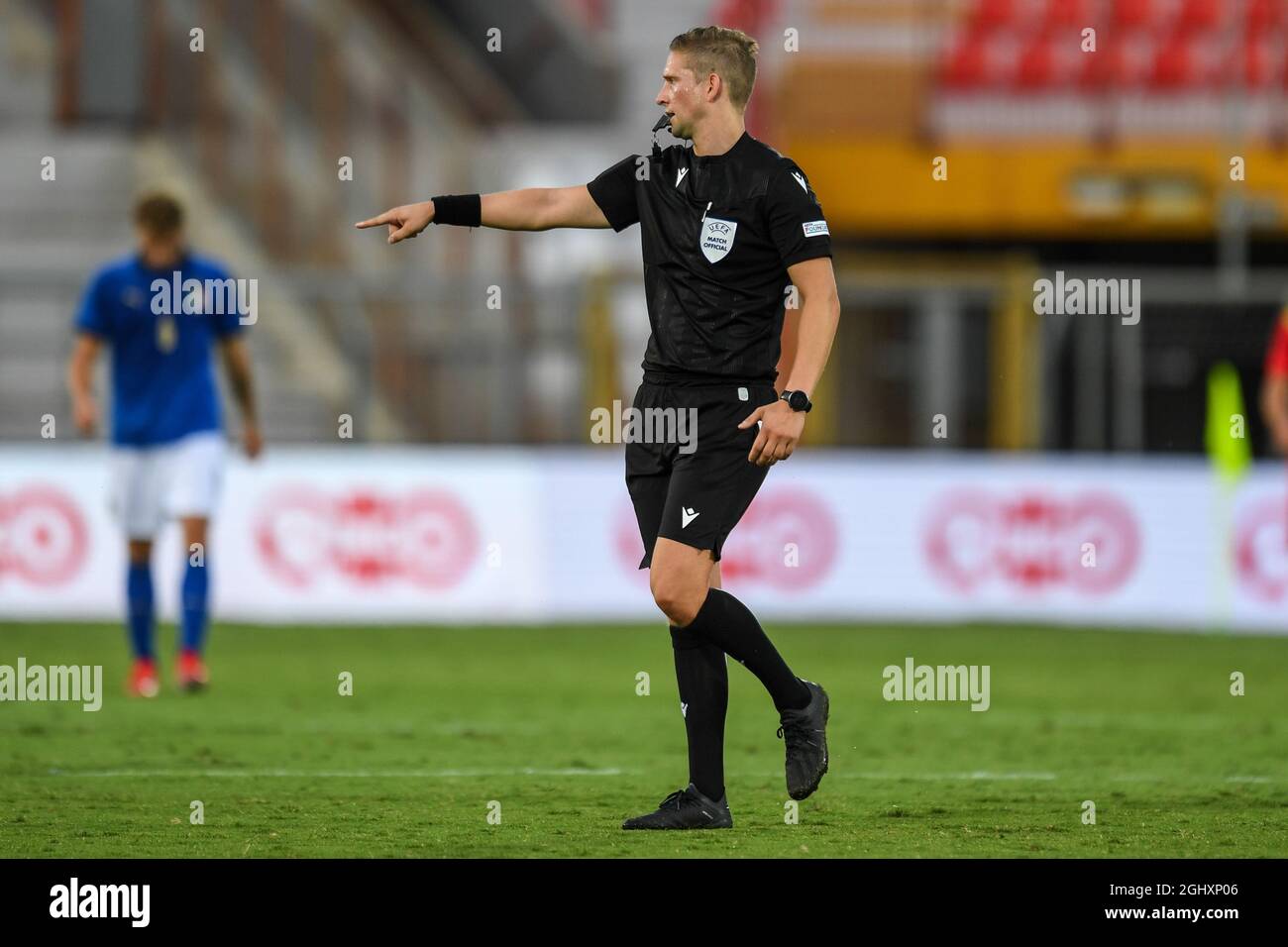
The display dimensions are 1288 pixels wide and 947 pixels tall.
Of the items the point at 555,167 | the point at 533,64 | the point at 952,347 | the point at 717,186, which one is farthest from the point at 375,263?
the point at 717,186

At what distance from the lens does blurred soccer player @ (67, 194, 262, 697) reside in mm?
9812

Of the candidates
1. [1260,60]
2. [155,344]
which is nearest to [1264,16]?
[1260,60]

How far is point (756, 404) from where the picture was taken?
233 inches

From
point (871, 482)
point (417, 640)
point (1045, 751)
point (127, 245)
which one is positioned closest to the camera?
point (1045, 751)

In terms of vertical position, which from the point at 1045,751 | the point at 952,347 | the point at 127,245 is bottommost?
the point at 1045,751

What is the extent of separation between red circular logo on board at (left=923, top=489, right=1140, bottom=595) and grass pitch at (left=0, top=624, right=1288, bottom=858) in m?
1.12

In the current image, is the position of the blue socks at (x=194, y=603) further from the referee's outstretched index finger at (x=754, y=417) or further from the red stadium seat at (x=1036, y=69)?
the red stadium seat at (x=1036, y=69)

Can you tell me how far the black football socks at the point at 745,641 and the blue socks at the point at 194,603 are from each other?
4391 mm

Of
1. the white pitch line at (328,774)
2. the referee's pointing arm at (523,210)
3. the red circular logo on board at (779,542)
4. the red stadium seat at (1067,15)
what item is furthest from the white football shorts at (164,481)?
the red stadium seat at (1067,15)

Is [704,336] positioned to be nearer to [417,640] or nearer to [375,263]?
[417,640]

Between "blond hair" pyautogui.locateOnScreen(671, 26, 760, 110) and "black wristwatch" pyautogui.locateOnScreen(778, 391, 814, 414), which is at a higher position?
"blond hair" pyautogui.locateOnScreen(671, 26, 760, 110)

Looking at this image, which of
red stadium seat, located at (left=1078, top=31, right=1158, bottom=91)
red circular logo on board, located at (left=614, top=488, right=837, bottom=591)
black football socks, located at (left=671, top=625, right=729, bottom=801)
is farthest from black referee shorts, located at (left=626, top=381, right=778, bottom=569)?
red stadium seat, located at (left=1078, top=31, right=1158, bottom=91)

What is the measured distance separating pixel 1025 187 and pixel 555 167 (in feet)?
14.8

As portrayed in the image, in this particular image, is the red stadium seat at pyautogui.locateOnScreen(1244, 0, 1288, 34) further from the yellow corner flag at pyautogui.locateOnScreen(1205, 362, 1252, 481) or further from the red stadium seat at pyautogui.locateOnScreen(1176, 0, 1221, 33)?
the yellow corner flag at pyautogui.locateOnScreen(1205, 362, 1252, 481)
